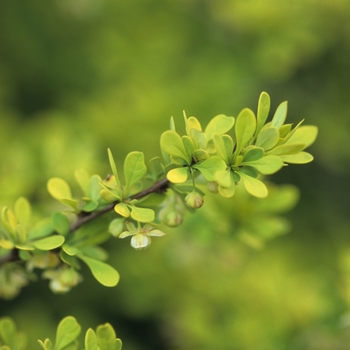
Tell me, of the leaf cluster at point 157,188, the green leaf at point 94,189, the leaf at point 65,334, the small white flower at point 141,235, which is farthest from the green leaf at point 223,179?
the leaf at point 65,334

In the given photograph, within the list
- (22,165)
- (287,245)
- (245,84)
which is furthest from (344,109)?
(22,165)

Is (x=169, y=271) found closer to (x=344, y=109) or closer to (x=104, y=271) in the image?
(x=344, y=109)

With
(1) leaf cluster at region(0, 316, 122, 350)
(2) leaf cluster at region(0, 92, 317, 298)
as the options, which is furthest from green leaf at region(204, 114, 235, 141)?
(1) leaf cluster at region(0, 316, 122, 350)

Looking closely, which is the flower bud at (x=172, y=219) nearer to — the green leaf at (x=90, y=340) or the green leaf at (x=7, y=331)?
the green leaf at (x=90, y=340)

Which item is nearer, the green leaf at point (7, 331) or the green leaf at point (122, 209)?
the green leaf at point (122, 209)

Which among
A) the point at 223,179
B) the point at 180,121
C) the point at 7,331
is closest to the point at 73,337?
the point at 7,331
